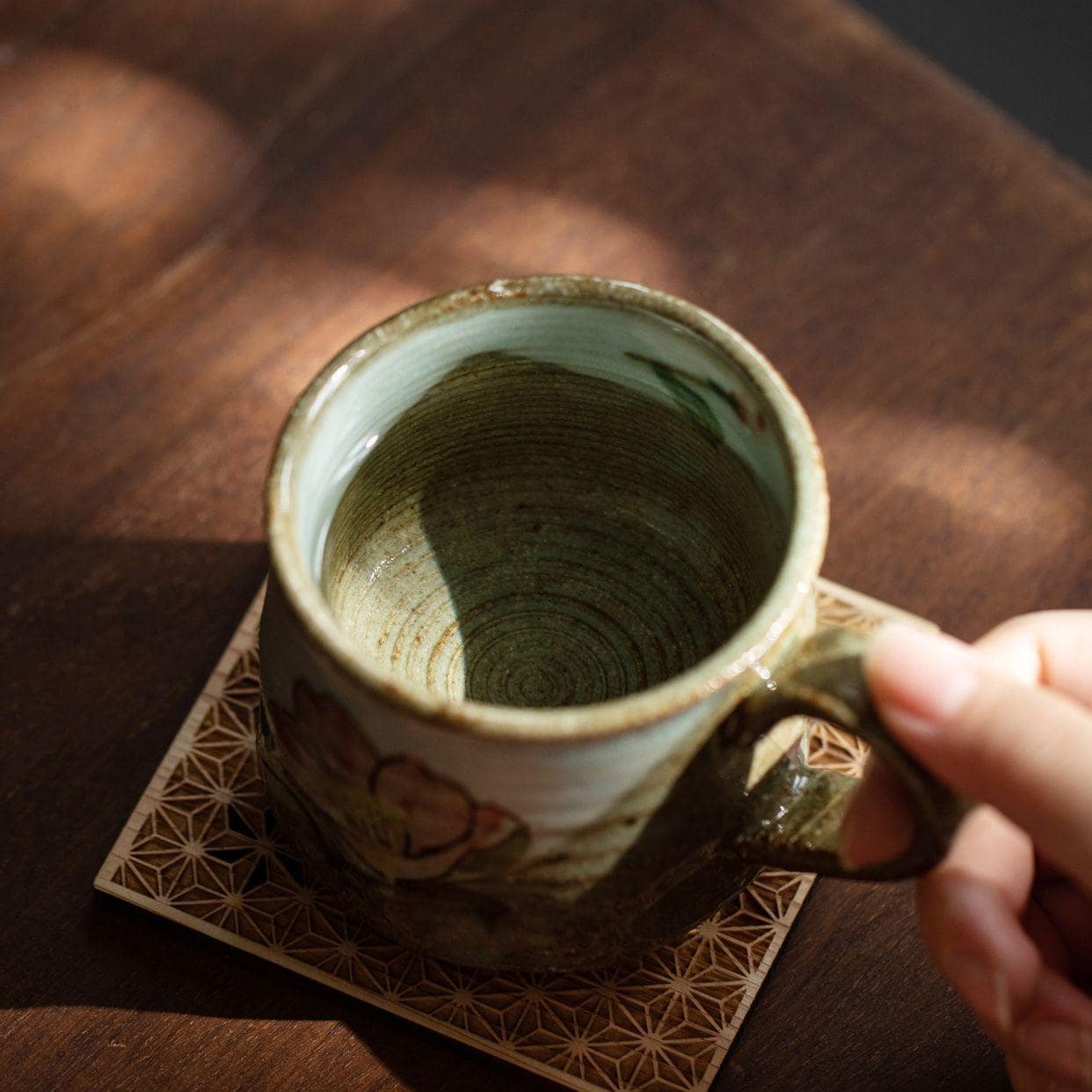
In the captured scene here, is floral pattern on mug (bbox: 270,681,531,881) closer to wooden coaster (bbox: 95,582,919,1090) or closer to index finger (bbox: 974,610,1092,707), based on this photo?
wooden coaster (bbox: 95,582,919,1090)

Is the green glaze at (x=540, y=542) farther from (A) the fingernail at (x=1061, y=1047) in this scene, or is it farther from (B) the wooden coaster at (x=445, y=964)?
(A) the fingernail at (x=1061, y=1047)

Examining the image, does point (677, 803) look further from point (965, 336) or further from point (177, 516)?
point (965, 336)

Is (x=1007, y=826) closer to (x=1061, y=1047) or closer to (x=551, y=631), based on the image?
(x=1061, y=1047)

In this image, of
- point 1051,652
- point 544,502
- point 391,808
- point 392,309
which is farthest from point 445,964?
point 392,309

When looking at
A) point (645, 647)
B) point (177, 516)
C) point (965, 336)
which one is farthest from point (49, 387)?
point (965, 336)

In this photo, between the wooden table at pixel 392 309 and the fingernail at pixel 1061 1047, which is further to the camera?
the wooden table at pixel 392 309

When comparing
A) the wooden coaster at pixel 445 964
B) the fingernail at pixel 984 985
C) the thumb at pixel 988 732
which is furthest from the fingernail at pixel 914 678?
the wooden coaster at pixel 445 964

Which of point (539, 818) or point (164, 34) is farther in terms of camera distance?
point (164, 34)
